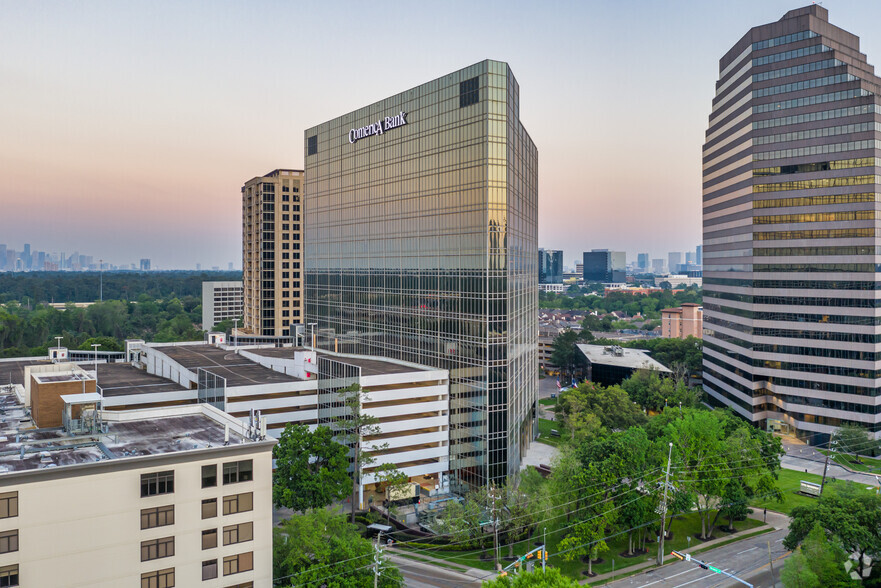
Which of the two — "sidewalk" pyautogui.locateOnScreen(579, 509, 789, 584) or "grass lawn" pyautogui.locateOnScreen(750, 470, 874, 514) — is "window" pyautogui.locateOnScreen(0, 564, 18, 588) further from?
"grass lawn" pyautogui.locateOnScreen(750, 470, 874, 514)

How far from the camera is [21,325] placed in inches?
7382

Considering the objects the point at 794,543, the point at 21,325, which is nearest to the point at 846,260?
the point at 794,543

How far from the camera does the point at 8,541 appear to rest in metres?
36.1

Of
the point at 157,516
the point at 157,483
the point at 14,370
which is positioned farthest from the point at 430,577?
the point at 14,370

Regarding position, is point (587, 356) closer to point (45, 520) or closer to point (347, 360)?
point (347, 360)

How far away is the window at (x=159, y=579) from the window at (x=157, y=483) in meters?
5.11

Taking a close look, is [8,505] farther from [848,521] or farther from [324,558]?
[848,521]

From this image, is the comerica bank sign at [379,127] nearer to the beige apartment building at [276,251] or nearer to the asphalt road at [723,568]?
the asphalt road at [723,568]

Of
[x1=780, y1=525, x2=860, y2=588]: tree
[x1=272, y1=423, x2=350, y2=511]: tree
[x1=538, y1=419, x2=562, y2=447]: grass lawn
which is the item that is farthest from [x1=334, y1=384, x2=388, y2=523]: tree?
[x1=780, y1=525, x2=860, y2=588]: tree

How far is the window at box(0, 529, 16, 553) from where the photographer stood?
3594 cm

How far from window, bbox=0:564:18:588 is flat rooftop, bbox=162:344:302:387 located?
1706 inches

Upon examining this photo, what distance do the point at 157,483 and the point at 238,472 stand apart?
517 centimetres

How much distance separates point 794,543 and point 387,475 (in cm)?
4039

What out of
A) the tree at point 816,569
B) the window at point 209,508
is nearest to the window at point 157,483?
the window at point 209,508
